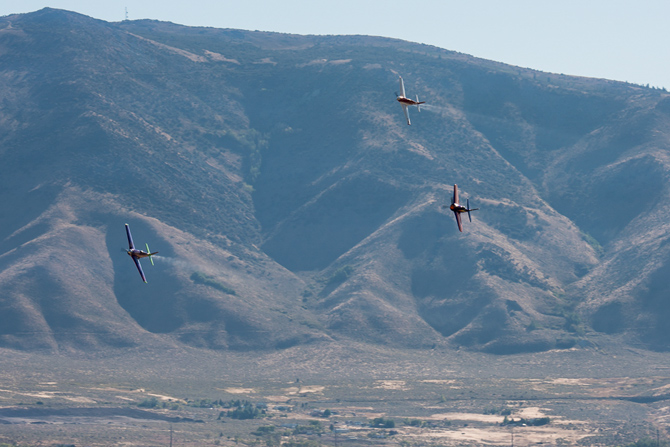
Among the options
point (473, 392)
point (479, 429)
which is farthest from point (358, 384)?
point (479, 429)

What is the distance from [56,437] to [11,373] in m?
49.6

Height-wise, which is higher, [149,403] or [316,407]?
[149,403]

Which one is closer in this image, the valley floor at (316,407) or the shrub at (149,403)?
the valley floor at (316,407)

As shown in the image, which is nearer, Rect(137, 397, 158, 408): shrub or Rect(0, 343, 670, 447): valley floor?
Rect(0, 343, 670, 447): valley floor

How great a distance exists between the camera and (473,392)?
186 meters

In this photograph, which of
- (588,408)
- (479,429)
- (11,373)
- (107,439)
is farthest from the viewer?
(11,373)

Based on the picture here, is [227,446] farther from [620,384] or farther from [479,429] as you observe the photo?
[620,384]

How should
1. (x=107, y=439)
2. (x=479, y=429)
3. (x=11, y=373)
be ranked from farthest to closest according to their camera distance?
(x=11, y=373), (x=479, y=429), (x=107, y=439)

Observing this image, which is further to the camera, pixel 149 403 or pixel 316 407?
pixel 316 407

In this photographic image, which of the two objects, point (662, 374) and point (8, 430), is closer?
point (8, 430)

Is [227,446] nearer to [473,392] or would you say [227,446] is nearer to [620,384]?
[473,392]

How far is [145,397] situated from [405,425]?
47.1 m

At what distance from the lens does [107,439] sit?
5512 inches

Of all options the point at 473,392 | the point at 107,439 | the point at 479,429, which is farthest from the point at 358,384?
the point at 107,439
